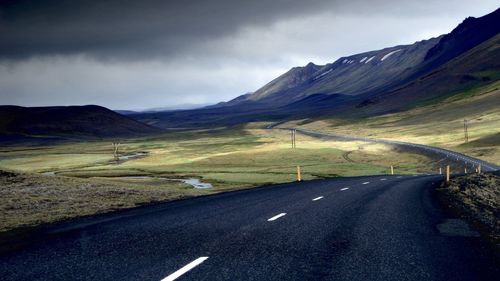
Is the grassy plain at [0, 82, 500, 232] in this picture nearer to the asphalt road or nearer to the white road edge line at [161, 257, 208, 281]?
the asphalt road

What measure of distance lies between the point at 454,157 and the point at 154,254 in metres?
80.6

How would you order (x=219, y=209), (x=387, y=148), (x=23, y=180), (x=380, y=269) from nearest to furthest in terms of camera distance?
(x=380, y=269)
(x=219, y=209)
(x=23, y=180)
(x=387, y=148)

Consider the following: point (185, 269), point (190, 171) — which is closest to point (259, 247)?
point (185, 269)

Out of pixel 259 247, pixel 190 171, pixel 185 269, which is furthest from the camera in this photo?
pixel 190 171

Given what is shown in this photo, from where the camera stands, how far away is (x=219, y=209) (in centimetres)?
1742

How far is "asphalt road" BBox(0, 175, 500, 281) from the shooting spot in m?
8.34

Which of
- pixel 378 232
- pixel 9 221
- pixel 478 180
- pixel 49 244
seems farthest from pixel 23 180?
pixel 478 180

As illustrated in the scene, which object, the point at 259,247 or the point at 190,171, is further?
the point at 190,171

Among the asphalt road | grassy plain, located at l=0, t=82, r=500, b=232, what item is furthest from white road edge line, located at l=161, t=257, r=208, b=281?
grassy plain, located at l=0, t=82, r=500, b=232

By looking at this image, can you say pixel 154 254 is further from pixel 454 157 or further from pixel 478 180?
pixel 454 157

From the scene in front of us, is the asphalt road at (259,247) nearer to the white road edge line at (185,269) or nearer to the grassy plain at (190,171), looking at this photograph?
the white road edge line at (185,269)

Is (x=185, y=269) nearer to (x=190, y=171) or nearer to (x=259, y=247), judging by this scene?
(x=259, y=247)

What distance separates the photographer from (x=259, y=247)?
10508mm

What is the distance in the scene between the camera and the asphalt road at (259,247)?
8.34 metres
